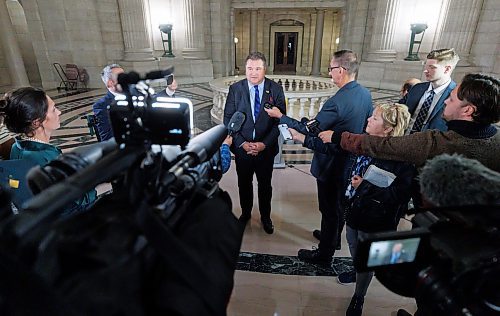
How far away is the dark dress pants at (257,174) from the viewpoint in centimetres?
245

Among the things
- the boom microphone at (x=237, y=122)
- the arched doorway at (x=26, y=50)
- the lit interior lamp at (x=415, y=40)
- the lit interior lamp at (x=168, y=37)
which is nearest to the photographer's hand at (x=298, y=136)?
the boom microphone at (x=237, y=122)

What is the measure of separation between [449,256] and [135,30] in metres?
10.7

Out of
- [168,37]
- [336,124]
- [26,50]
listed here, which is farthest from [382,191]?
[26,50]

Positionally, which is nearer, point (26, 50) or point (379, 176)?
point (379, 176)

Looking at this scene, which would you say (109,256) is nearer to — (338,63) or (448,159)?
(448,159)

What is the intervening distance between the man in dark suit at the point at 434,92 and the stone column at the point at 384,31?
7.80 meters

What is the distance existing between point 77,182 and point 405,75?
9.94m

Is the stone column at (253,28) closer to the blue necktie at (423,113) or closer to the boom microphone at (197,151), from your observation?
the blue necktie at (423,113)

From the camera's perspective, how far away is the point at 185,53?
10727mm

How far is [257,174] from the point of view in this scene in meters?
2.53

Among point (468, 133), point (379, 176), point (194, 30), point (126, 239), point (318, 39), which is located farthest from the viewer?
point (318, 39)

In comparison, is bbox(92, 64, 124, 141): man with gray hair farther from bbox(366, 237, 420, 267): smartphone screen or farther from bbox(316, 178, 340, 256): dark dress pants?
bbox(366, 237, 420, 267): smartphone screen

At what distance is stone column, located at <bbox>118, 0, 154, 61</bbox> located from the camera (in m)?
9.16

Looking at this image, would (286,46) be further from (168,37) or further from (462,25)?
(462,25)
